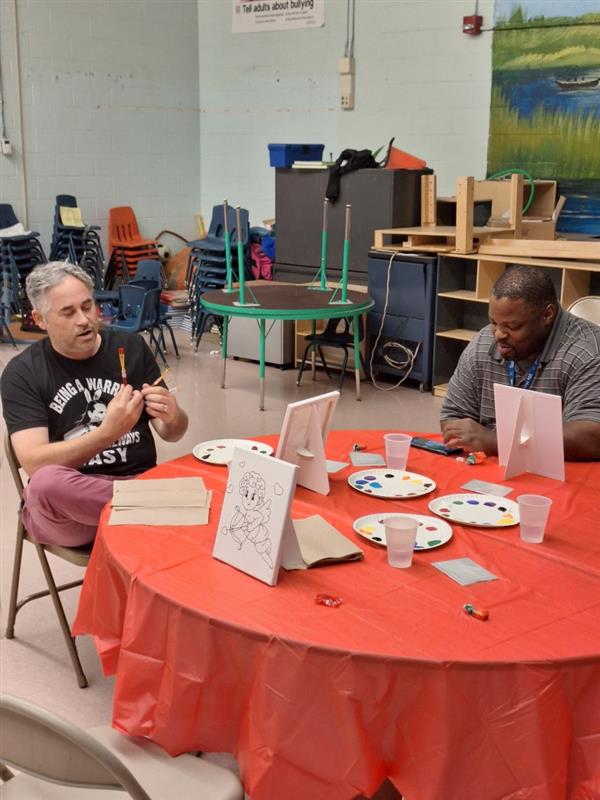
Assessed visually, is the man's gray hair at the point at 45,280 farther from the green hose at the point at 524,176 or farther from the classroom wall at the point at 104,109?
the classroom wall at the point at 104,109

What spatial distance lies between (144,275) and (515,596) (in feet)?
21.1

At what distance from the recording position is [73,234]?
28.5 feet

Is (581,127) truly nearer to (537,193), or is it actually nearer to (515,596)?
(537,193)

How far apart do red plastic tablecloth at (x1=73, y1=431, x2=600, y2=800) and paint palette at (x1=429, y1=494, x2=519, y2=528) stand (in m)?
0.13

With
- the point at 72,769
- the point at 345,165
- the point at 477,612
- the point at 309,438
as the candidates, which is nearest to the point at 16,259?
the point at 345,165

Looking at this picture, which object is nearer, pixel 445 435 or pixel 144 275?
pixel 445 435

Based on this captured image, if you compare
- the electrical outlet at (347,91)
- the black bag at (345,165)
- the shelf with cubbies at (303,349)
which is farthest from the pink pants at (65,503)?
the electrical outlet at (347,91)

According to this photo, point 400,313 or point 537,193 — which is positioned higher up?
point 537,193

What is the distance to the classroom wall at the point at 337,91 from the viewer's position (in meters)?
7.50

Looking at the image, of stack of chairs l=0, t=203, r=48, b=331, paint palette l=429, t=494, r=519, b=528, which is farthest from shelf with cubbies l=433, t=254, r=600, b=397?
paint palette l=429, t=494, r=519, b=528

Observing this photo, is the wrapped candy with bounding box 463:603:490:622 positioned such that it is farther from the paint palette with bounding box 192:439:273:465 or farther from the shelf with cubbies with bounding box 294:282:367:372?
the shelf with cubbies with bounding box 294:282:367:372

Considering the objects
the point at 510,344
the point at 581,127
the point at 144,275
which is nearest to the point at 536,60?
the point at 581,127

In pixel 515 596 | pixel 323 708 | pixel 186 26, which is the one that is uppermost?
pixel 186 26

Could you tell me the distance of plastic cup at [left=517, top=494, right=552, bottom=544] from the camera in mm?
2047
